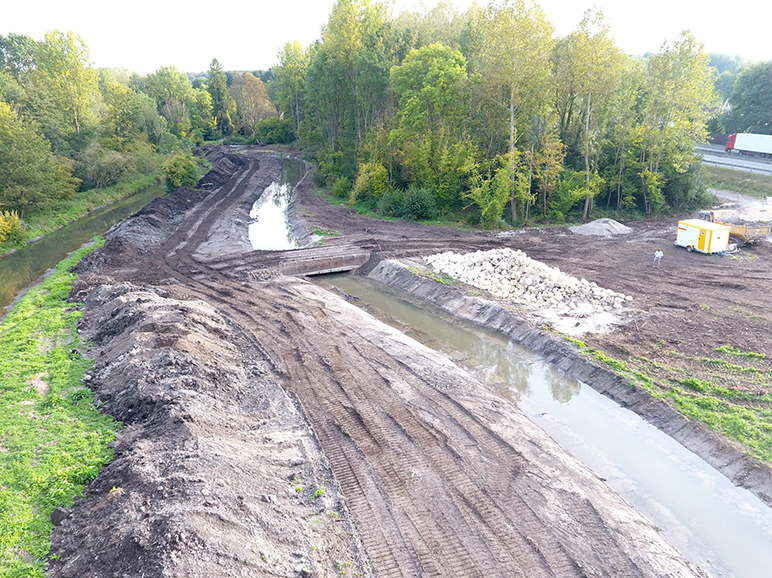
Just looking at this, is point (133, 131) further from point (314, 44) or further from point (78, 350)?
point (78, 350)

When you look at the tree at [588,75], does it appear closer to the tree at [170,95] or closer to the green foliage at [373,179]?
the green foliage at [373,179]

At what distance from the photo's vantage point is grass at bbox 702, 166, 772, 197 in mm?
41000

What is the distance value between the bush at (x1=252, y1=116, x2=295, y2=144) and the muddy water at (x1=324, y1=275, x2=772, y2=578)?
7070cm

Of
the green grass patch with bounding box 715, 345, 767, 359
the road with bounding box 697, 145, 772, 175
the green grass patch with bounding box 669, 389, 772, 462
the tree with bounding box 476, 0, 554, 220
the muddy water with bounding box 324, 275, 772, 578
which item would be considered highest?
the tree with bounding box 476, 0, 554, 220

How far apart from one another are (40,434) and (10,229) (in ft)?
81.3

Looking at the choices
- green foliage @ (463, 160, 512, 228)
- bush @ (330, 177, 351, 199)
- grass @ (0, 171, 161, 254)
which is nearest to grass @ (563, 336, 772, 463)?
green foliage @ (463, 160, 512, 228)

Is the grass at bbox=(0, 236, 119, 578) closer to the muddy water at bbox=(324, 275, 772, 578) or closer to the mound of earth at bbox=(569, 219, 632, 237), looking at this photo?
the muddy water at bbox=(324, 275, 772, 578)

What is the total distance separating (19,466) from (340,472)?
6.73m

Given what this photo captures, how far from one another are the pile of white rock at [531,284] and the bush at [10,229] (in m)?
26.1

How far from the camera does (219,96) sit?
8975cm

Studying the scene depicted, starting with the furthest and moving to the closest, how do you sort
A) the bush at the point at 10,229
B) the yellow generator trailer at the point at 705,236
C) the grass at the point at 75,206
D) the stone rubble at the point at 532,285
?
the grass at the point at 75,206, the bush at the point at 10,229, the yellow generator trailer at the point at 705,236, the stone rubble at the point at 532,285

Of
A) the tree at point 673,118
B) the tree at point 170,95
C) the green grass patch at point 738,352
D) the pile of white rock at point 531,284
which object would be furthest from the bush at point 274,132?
the green grass patch at point 738,352

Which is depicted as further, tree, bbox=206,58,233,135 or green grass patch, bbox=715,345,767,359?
tree, bbox=206,58,233,135

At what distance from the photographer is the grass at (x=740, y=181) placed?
135 ft
